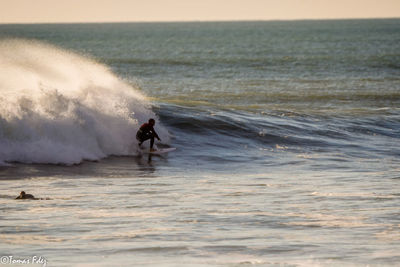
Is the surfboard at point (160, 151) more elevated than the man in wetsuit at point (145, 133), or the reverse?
the man in wetsuit at point (145, 133)

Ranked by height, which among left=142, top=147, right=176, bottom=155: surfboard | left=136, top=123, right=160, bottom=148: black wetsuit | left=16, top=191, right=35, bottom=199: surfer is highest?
left=136, top=123, right=160, bottom=148: black wetsuit

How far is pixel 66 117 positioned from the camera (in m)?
19.0

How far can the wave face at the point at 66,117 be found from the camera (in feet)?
57.7

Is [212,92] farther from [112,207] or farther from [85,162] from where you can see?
[112,207]

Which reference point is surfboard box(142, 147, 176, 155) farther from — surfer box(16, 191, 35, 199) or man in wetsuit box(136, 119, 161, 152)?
surfer box(16, 191, 35, 199)

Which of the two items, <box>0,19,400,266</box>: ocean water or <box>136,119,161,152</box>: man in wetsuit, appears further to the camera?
<box>136,119,161,152</box>: man in wetsuit

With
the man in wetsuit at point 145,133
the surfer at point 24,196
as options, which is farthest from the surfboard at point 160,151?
the surfer at point 24,196

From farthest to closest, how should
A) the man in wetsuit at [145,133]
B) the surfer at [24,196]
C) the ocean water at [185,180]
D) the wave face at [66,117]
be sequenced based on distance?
1. the man in wetsuit at [145,133]
2. the wave face at [66,117]
3. the surfer at [24,196]
4. the ocean water at [185,180]

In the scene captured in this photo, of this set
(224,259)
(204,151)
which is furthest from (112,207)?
(204,151)

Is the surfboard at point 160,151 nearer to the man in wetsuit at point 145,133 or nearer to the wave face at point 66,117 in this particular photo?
the man in wetsuit at point 145,133

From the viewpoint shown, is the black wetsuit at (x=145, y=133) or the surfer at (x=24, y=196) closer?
the surfer at (x=24, y=196)

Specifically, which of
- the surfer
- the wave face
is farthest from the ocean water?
the surfer

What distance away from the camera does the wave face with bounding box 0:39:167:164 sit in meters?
17.6

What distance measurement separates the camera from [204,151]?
19.9 meters
